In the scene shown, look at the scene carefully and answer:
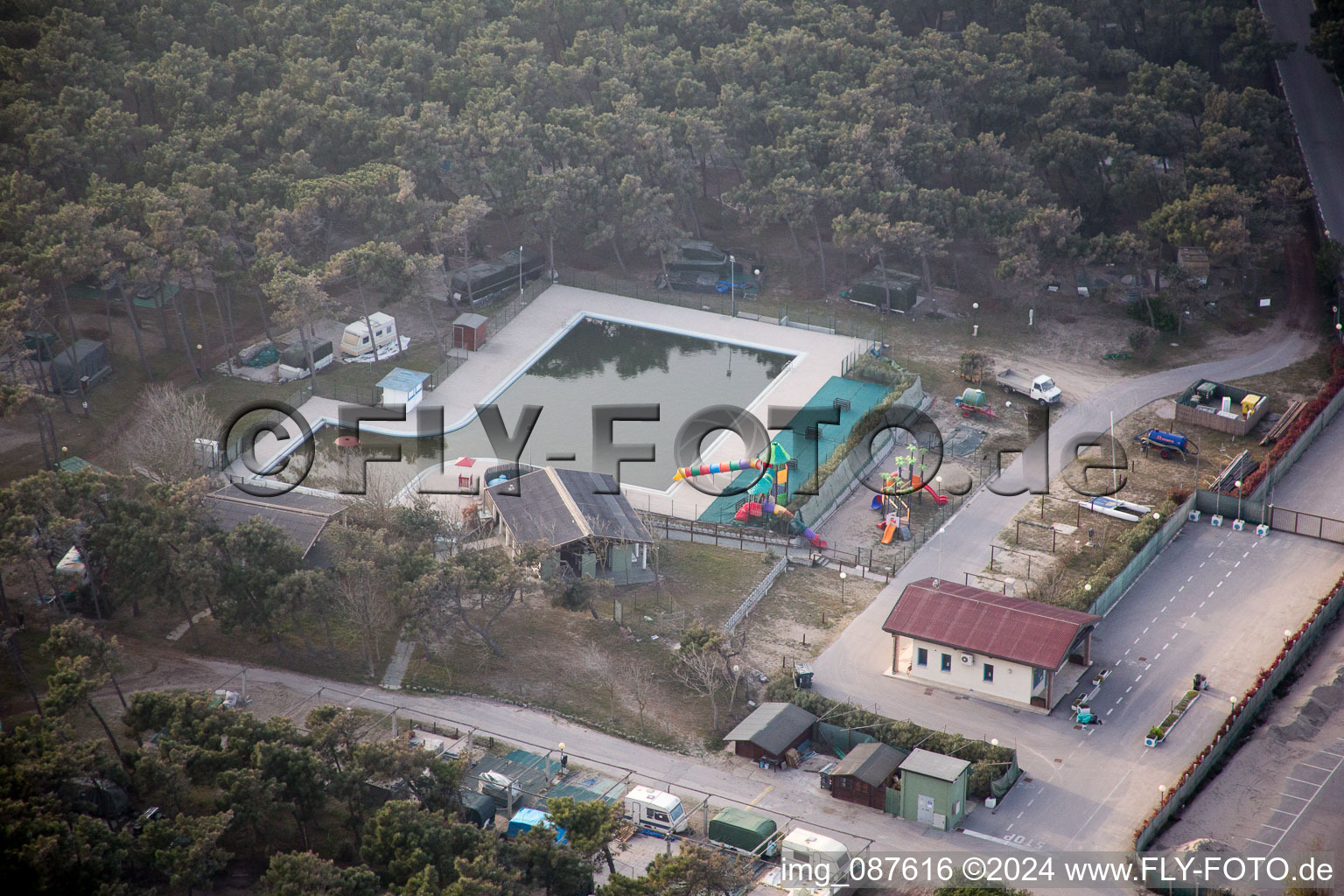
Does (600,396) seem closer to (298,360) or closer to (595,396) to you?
(595,396)

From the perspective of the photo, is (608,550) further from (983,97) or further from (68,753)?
(983,97)

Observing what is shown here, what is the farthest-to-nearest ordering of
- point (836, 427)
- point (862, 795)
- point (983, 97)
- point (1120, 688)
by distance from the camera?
point (983, 97) → point (836, 427) → point (1120, 688) → point (862, 795)

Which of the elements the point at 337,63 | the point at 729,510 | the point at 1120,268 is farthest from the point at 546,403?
the point at 1120,268

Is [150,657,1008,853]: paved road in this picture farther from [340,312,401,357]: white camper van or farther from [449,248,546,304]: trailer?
[449,248,546,304]: trailer

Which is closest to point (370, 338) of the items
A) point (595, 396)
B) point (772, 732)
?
point (595, 396)

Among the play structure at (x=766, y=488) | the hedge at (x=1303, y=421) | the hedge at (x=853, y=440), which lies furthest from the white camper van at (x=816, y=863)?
the hedge at (x=1303, y=421)

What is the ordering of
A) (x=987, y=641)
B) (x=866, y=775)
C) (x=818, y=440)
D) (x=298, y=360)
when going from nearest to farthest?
(x=866, y=775) < (x=987, y=641) < (x=818, y=440) < (x=298, y=360)
